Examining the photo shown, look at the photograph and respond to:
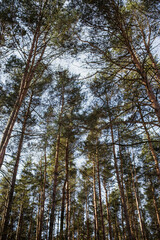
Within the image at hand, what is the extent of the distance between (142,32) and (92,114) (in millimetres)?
4648

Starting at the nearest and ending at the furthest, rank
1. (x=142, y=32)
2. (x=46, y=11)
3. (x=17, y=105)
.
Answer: (x=17, y=105), (x=46, y=11), (x=142, y=32)

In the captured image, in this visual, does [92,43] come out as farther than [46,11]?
No

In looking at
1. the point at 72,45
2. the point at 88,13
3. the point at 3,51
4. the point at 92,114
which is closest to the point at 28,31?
the point at 3,51

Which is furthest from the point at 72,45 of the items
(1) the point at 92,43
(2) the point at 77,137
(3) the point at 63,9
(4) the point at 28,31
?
(2) the point at 77,137

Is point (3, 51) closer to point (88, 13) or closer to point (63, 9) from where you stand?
point (63, 9)

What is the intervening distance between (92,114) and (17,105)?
2.92 m

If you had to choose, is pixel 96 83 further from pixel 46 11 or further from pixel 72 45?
pixel 46 11

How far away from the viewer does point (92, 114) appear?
628 cm

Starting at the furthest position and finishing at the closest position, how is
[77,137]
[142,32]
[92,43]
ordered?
1. [77,137]
2. [142,32]
3. [92,43]

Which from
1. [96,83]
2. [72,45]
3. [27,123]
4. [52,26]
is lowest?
[96,83]

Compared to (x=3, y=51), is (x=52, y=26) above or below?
above

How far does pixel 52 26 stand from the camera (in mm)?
6984

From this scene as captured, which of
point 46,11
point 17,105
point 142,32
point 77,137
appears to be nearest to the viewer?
point 17,105

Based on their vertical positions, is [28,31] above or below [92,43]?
above
